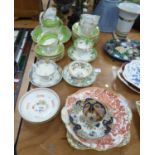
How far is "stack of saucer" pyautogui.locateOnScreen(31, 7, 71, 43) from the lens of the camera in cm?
85

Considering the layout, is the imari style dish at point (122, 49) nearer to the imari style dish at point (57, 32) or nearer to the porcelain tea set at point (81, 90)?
the porcelain tea set at point (81, 90)

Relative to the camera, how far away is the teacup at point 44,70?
27.3 inches

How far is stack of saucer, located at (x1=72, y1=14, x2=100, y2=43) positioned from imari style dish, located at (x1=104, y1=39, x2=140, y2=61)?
0.25 ft

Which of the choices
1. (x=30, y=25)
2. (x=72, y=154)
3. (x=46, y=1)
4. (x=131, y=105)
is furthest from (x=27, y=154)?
(x=46, y=1)

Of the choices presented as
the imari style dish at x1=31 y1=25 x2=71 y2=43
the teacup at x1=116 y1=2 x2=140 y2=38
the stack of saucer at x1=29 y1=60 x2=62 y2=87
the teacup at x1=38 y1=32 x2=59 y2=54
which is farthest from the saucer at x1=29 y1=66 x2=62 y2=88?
the teacup at x1=116 y1=2 x2=140 y2=38

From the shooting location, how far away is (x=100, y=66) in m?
A: 0.80

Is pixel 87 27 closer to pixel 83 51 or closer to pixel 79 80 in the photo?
pixel 83 51

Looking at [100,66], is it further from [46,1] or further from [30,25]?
[46,1]

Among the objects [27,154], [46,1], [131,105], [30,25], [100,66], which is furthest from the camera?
[46,1]

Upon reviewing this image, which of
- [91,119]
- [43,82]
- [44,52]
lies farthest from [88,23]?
[91,119]

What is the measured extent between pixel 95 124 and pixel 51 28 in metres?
0.51

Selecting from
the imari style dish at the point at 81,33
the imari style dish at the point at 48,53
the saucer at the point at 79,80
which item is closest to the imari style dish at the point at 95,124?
the saucer at the point at 79,80

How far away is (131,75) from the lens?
0.73m

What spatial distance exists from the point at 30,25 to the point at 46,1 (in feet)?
0.73
